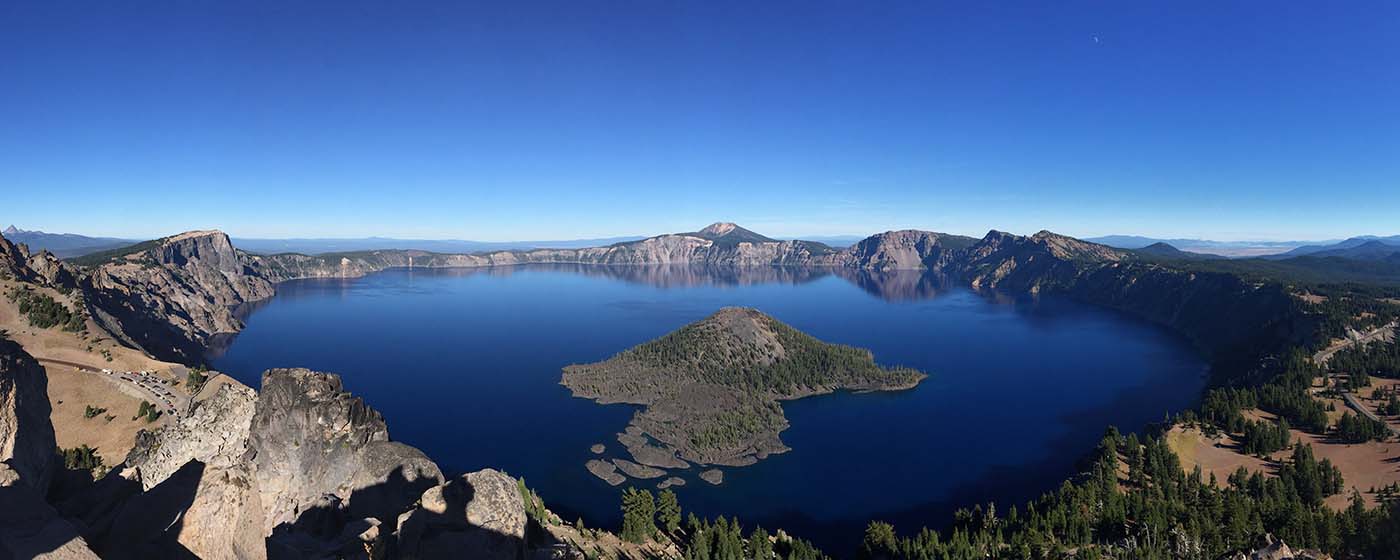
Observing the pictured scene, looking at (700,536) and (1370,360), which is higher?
(1370,360)

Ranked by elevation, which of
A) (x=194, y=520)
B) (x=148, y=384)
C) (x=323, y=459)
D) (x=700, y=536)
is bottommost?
(x=700, y=536)

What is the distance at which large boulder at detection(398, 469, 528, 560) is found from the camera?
29.2m

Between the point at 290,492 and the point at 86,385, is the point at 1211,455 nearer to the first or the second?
the point at 290,492

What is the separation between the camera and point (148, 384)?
7694 centimetres

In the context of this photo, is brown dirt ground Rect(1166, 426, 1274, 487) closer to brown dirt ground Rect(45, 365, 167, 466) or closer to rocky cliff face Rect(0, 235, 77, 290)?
brown dirt ground Rect(45, 365, 167, 466)

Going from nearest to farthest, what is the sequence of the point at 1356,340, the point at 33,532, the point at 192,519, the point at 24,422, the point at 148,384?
the point at 33,532, the point at 192,519, the point at 24,422, the point at 148,384, the point at 1356,340

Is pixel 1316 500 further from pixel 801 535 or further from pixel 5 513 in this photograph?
pixel 5 513

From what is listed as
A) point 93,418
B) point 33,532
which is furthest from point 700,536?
point 93,418

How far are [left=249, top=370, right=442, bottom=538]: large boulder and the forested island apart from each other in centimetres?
6319

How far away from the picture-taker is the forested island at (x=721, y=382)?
4459 inches

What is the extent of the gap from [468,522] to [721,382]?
12492cm

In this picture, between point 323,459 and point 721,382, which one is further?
point 721,382

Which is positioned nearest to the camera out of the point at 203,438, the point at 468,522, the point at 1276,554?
the point at 468,522

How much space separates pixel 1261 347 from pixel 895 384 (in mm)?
112563
